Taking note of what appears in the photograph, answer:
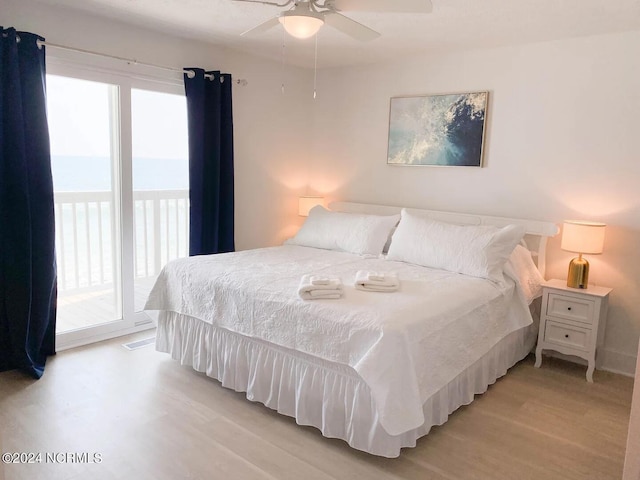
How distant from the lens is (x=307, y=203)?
4.78 m

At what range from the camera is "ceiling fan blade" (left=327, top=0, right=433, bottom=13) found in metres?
2.16

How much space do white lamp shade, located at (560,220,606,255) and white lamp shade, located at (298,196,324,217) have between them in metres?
2.32

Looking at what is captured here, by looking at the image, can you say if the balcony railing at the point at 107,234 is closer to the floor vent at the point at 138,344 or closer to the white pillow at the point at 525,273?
the floor vent at the point at 138,344

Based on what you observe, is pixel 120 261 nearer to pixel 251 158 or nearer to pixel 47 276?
pixel 47 276

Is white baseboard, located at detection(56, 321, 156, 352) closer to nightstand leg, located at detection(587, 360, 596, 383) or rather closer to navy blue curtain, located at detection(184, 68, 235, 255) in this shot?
navy blue curtain, located at detection(184, 68, 235, 255)

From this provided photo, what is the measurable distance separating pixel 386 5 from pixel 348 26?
0.34 m

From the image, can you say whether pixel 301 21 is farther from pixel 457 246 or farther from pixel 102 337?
pixel 102 337

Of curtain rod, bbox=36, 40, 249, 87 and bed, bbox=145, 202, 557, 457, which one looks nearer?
bed, bbox=145, 202, 557, 457

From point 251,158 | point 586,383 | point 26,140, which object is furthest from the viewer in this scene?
point 251,158

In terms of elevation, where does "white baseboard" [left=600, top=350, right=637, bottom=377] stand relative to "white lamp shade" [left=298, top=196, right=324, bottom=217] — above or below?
below

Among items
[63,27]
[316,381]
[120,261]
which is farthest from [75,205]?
[316,381]

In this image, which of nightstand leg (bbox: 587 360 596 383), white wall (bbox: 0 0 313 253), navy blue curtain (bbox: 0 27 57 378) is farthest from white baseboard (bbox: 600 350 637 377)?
navy blue curtain (bbox: 0 27 57 378)

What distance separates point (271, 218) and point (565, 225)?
2.68 meters

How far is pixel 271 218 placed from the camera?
15.8ft
